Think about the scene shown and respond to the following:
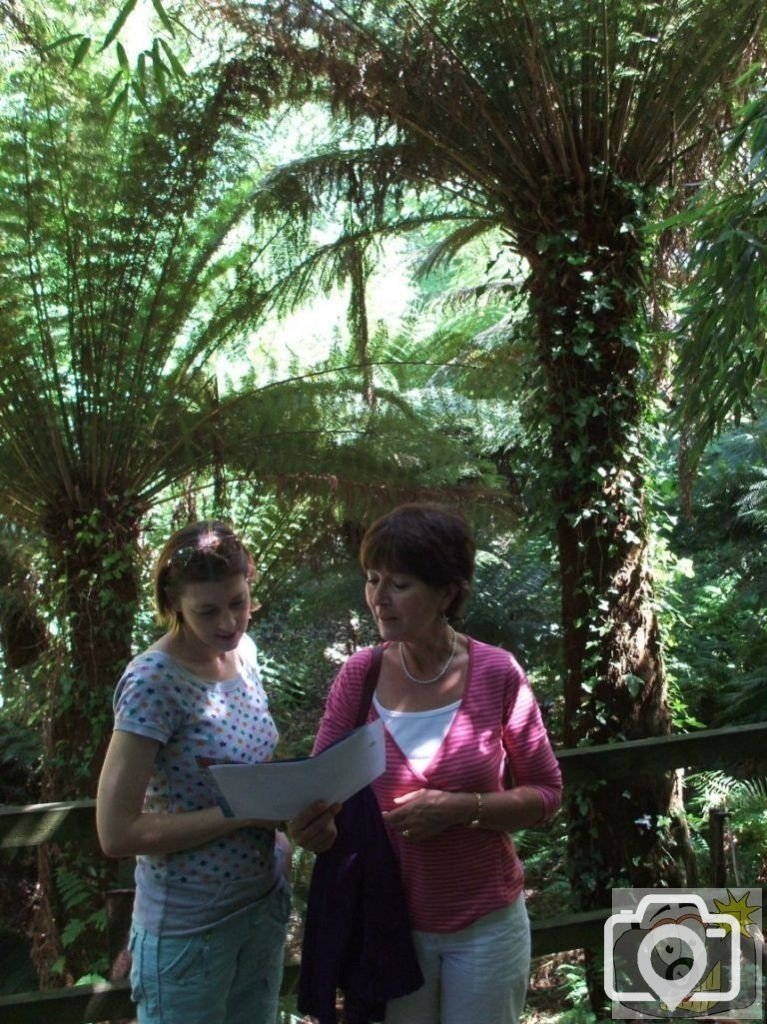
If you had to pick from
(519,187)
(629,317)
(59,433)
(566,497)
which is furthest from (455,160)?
(59,433)

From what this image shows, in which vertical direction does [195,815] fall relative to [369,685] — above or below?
below

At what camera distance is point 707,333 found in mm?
3340

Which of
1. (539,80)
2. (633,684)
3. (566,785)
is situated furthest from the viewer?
(539,80)

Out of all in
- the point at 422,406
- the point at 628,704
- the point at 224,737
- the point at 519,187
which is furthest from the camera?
the point at 422,406

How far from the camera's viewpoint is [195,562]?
1.93m

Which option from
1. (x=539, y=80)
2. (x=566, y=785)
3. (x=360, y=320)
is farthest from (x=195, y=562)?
(x=360, y=320)

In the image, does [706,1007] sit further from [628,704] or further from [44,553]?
[44,553]

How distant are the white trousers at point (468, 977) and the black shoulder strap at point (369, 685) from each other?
412 millimetres

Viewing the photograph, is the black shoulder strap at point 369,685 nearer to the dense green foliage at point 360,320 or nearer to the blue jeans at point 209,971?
the blue jeans at point 209,971

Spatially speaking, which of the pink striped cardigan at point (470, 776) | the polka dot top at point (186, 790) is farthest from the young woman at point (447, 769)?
the polka dot top at point (186, 790)

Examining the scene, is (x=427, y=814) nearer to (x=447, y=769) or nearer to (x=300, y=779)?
(x=447, y=769)

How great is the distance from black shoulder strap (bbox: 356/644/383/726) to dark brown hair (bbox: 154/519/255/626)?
0.98 ft

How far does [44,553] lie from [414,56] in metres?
3.31

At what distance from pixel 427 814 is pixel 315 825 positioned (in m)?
0.20
